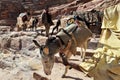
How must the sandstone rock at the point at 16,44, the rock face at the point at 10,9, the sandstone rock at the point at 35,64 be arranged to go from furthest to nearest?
the rock face at the point at 10,9, the sandstone rock at the point at 16,44, the sandstone rock at the point at 35,64

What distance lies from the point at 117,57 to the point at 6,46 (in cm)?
1332

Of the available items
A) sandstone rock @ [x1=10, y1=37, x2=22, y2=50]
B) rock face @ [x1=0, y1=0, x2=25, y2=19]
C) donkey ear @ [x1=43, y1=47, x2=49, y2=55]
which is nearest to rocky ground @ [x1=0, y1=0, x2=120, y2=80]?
sandstone rock @ [x1=10, y1=37, x2=22, y2=50]

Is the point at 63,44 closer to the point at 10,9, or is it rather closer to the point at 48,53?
the point at 48,53

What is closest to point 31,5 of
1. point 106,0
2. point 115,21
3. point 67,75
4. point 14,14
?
point 14,14

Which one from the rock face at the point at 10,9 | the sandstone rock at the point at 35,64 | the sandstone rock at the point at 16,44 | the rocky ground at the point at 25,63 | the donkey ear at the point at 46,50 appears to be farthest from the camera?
the rock face at the point at 10,9

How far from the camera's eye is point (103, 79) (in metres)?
4.28

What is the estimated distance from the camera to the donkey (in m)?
6.93

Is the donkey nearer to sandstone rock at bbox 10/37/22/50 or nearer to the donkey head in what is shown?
the donkey head

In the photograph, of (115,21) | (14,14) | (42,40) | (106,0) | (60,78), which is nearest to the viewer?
(115,21)

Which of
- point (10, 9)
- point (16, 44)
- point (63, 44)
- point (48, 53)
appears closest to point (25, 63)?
point (63, 44)

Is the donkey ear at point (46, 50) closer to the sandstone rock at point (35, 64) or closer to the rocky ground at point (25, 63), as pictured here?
the rocky ground at point (25, 63)

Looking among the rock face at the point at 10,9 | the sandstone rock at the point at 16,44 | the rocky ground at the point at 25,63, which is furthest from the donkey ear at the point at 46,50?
the rock face at the point at 10,9

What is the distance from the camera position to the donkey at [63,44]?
22.7ft

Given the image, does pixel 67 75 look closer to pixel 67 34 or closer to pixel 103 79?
pixel 67 34
